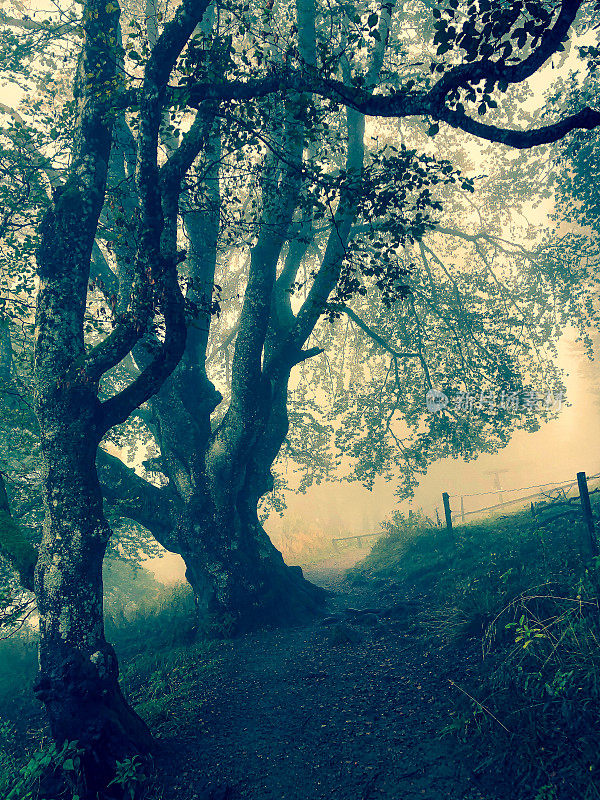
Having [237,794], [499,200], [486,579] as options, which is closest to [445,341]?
[499,200]

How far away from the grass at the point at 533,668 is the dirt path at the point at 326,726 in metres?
0.35

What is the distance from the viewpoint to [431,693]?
479 centimetres

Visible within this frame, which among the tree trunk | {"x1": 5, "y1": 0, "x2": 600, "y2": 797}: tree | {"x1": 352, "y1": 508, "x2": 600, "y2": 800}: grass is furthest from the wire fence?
the tree trunk

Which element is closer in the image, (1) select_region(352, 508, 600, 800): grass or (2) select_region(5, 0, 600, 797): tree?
(1) select_region(352, 508, 600, 800): grass

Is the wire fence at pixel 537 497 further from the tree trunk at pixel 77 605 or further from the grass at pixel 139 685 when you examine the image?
the tree trunk at pixel 77 605

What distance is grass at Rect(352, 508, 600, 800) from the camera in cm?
318

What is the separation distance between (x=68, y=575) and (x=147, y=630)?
707 cm

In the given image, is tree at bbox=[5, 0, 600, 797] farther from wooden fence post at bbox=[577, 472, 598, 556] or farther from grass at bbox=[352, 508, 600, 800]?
wooden fence post at bbox=[577, 472, 598, 556]

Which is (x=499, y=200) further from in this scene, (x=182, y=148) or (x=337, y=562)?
(x=337, y=562)

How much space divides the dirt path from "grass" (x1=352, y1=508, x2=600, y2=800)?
35cm

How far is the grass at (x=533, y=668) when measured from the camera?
3178mm

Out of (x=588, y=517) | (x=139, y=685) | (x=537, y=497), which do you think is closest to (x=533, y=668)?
(x=588, y=517)

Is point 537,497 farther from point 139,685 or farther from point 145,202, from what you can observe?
point 145,202

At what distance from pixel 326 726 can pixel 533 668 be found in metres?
2.31
